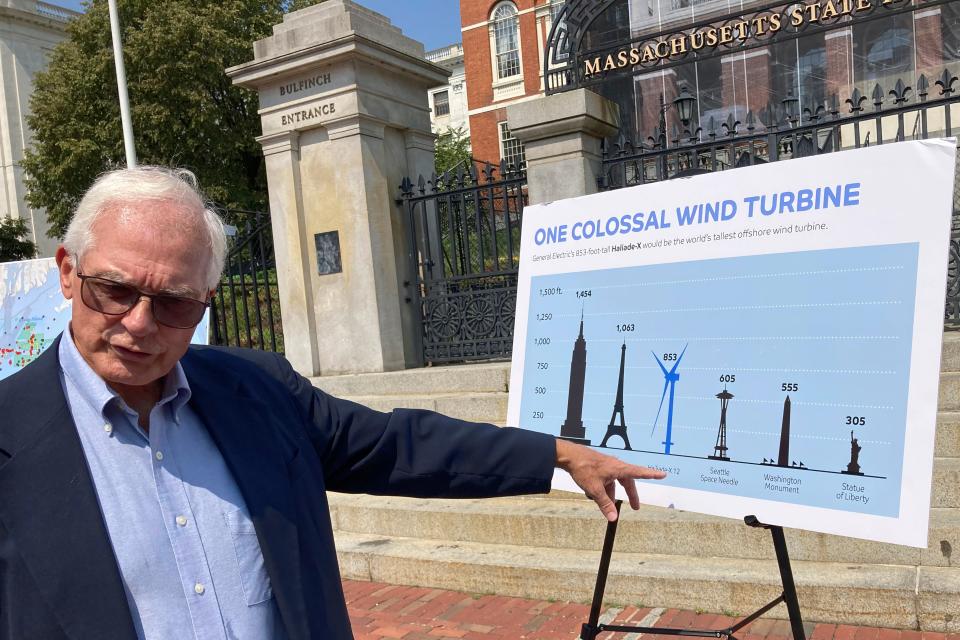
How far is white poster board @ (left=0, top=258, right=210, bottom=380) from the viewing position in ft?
20.7

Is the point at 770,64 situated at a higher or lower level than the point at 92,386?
higher

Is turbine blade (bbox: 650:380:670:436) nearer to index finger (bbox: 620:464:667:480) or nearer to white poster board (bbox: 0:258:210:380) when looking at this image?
index finger (bbox: 620:464:667:480)

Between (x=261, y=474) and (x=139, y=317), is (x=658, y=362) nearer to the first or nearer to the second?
(x=261, y=474)

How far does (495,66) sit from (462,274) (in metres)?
34.2

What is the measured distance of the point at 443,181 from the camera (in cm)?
691

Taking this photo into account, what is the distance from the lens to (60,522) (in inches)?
54.4

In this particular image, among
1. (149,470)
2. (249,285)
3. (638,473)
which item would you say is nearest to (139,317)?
(149,470)

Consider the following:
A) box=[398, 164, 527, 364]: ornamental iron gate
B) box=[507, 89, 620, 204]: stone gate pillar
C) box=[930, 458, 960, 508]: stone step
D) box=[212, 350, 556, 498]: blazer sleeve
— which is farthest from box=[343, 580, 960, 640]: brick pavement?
box=[507, 89, 620, 204]: stone gate pillar

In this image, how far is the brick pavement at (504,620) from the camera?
359 centimetres

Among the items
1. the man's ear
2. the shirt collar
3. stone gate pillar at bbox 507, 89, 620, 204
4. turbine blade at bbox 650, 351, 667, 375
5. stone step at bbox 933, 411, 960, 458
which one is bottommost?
stone step at bbox 933, 411, 960, 458

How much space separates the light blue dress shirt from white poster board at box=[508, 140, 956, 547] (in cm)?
146

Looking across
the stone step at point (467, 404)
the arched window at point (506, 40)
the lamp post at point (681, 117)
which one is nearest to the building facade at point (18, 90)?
the arched window at point (506, 40)

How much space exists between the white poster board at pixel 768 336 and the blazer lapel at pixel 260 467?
135 centimetres

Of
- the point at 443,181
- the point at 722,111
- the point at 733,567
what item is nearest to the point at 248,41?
the point at 722,111
